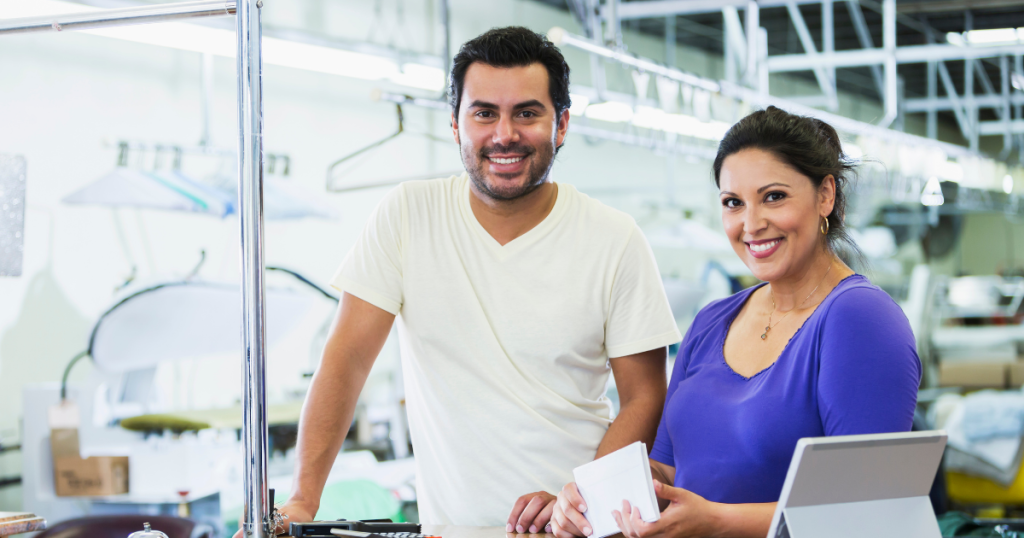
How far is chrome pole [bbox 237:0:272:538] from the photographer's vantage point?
1.16 meters

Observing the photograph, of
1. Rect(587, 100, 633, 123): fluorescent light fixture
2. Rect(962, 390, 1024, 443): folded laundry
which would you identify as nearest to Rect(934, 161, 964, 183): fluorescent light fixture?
Rect(962, 390, 1024, 443): folded laundry

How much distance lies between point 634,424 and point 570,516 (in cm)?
43

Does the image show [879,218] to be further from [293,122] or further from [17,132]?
[17,132]

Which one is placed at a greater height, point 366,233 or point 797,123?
point 797,123

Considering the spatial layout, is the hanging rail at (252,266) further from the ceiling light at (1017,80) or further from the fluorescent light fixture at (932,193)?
the ceiling light at (1017,80)

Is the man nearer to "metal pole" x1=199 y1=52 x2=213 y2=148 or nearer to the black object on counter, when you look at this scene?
the black object on counter

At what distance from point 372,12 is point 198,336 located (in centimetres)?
258

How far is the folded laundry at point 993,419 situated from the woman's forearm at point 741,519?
4.53 meters

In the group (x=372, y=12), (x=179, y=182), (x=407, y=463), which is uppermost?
(x=372, y=12)

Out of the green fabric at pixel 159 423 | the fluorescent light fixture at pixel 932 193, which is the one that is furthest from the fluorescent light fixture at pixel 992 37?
the green fabric at pixel 159 423

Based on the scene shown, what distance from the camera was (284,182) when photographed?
13.3 feet

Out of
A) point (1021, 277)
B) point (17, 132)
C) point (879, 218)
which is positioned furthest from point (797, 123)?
point (1021, 277)

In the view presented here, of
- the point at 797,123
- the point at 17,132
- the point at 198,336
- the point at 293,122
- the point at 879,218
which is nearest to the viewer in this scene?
the point at 797,123

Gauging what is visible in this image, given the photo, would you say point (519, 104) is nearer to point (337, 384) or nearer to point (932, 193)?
point (337, 384)
